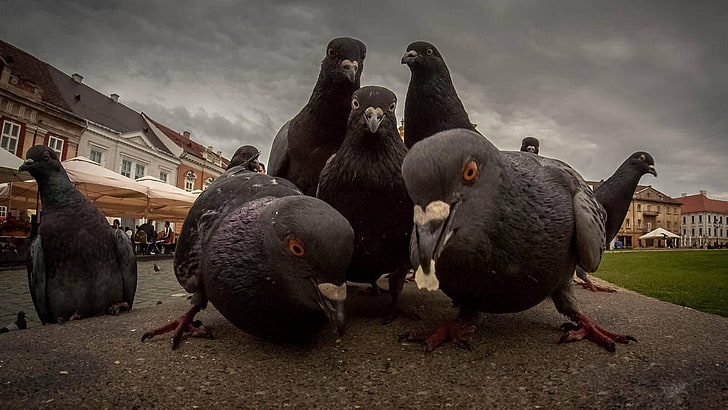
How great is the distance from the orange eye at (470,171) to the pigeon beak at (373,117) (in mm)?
820

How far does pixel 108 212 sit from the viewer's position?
2152 centimetres

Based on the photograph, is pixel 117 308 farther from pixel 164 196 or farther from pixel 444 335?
pixel 164 196

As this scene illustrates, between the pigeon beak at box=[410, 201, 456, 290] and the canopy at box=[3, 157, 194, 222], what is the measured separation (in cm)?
1456

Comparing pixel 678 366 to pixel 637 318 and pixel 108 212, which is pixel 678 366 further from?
pixel 108 212

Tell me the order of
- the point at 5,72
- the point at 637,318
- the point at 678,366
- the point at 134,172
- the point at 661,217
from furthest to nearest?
1. the point at 661,217
2. the point at 134,172
3. the point at 5,72
4. the point at 637,318
5. the point at 678,366

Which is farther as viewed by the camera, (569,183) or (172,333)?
(172,333)

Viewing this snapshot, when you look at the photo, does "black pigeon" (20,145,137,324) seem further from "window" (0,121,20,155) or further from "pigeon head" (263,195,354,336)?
"window" (0,121,20,155)

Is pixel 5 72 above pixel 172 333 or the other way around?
above

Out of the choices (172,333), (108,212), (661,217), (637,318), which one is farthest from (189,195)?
(661,217)

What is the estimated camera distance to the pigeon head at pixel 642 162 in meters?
6.12

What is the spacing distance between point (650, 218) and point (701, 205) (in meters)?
13.2

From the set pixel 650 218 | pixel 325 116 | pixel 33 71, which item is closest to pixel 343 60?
pixel 325 116

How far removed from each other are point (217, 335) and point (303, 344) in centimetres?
82

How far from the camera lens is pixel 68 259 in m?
4.35
